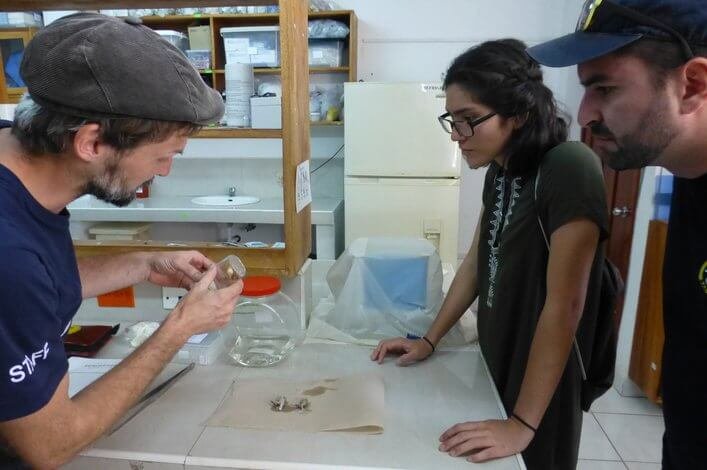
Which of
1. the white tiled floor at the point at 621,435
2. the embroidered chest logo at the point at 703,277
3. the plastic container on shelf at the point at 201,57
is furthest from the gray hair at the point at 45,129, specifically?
the plastic container on shelf at the point at 201,57

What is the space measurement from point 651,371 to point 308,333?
183 centimetres

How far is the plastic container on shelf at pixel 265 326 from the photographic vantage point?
→ 115 cm

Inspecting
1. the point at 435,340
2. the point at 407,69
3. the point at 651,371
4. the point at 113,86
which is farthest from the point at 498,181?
the point at 407,69

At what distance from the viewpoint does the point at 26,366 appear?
0.61m

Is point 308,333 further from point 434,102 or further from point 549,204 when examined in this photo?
point 434,102

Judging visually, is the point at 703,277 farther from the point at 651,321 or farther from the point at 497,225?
the point at 651,321

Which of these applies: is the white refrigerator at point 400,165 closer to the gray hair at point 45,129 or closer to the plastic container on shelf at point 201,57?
the plastic container on shelf at point 201,57

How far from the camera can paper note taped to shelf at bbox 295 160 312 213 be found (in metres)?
1.27

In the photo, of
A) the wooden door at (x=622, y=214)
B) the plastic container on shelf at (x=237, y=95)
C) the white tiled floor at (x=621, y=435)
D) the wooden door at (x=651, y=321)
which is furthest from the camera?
the wooden door at (x=622, y=214)

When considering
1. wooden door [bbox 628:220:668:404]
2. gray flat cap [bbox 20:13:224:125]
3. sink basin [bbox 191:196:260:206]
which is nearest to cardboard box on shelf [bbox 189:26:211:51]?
sink basin [bbox 191:196:260:206]

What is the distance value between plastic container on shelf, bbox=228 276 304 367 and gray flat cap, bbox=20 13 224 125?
0.53m

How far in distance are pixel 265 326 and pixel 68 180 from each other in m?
0.67

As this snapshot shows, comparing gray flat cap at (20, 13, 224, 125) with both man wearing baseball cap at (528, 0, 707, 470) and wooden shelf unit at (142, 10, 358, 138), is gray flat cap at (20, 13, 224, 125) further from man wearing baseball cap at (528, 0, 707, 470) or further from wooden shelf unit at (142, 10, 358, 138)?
wooden shelf unit at (142, 10, 358, 138)

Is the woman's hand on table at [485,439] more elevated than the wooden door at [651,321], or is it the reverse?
the woman's hand on table at [485,439]
